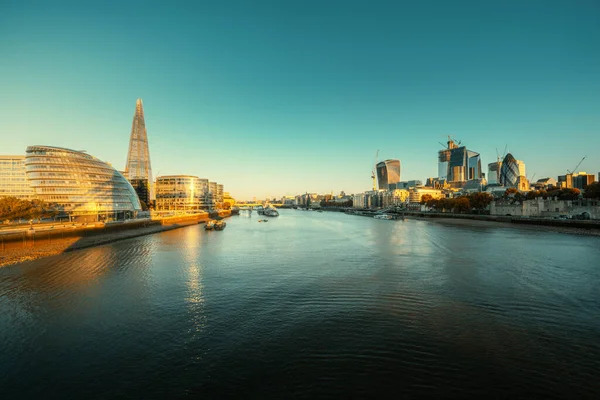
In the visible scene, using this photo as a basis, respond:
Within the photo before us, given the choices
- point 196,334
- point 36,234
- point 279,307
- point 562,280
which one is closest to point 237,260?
point 279,307

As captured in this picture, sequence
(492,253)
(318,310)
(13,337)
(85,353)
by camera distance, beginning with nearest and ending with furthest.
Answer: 1. (85,353)
2. (13,337)
3. (318,310)
4. (492,253)

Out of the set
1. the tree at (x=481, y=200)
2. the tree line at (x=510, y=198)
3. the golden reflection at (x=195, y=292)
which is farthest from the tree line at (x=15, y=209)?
the tree at (x=481, y=200)

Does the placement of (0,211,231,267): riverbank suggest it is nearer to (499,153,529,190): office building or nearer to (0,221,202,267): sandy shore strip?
(0,221,202,267): sandy shore strip

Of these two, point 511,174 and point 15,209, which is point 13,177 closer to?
point 15,209

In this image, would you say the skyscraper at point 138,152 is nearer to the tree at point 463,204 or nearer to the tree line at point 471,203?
the tree line at point 471,203

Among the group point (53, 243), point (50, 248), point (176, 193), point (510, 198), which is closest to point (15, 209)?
point (53, 243)

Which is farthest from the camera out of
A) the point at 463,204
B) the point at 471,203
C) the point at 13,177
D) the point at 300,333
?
the point at 463,204

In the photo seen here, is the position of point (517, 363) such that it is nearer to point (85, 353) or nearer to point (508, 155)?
point (85, 353)
